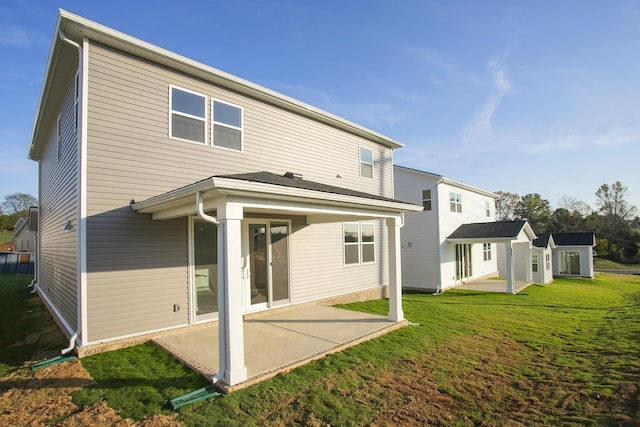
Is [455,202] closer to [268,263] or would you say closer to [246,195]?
[268,263]

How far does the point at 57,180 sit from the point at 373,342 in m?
8.74

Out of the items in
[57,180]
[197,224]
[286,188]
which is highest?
[57,180]

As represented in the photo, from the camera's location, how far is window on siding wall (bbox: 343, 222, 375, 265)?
1061 cm

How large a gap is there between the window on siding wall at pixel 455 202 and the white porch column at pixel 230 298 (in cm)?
1497

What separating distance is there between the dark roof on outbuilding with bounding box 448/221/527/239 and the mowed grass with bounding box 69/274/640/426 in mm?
8485

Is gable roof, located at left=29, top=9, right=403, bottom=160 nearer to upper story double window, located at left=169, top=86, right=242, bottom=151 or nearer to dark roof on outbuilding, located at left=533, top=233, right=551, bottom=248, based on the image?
upper story double window, located at left=169, top=86, right=242, bottom=151

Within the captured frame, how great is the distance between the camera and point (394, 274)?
7.80 m

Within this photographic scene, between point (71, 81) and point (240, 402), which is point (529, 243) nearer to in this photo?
point (240, 402)

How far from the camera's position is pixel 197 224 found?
6891 millimetres

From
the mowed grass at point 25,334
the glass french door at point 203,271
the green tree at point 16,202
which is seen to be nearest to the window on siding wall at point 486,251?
the glass french door at point 203,271

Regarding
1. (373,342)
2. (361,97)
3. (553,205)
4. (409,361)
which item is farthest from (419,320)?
(553,205)

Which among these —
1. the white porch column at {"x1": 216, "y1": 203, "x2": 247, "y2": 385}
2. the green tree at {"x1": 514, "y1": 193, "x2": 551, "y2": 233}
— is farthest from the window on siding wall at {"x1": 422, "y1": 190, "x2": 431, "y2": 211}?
the green tree at {"x1": 514, "y1": 193, "x2": 551, "y2": 233}

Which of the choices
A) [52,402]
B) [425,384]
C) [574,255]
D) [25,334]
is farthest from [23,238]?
[574,255]

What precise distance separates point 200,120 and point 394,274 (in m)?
5.74
